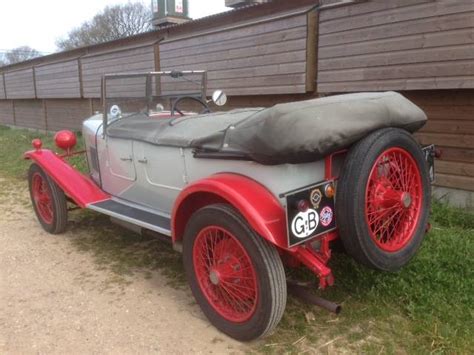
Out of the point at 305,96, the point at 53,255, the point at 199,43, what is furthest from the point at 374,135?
the point at 199,43

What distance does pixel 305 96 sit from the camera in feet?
20.3

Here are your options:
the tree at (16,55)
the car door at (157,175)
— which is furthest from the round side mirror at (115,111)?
the tree at (16,55)

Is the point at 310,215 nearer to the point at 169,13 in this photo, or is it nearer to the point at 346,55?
the point at 346,55

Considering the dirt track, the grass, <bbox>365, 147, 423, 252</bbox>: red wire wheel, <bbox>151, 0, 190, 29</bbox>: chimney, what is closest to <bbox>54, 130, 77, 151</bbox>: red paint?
the dirt track

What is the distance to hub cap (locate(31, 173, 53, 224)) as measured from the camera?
486 centimetres

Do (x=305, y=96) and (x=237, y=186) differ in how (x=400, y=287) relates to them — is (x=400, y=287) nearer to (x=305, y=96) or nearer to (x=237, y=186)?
(x=237, y=186)

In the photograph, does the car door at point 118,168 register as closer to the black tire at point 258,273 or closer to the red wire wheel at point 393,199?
the black tire at point 258,273

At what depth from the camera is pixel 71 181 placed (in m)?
4.37

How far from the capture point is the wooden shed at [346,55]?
4391mm

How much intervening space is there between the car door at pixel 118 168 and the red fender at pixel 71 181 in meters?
0.14

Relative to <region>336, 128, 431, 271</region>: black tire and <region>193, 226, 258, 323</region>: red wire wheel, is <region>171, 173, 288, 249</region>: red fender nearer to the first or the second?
<region>193, 226, 258, 323</region>: red wire wheel

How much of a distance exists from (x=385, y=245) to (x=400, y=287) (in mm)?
627

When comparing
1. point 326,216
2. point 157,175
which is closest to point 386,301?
point 326,216

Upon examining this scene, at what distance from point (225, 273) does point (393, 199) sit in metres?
1.13
